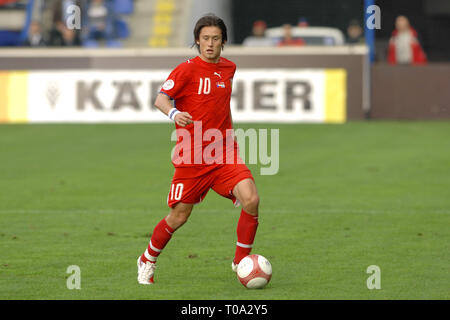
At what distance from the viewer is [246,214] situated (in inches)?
292

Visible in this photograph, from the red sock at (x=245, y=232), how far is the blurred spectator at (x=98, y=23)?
58.9 feet

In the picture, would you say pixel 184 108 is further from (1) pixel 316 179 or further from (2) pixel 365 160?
(2) pixel 365 160

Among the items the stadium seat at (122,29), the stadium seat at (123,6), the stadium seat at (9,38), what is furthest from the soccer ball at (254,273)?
the stadium seat at (9,38)

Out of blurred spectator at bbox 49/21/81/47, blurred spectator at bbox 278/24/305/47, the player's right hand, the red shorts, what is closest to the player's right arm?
the player's right hand

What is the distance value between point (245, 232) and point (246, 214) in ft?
0.54

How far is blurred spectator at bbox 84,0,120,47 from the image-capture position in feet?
83.1

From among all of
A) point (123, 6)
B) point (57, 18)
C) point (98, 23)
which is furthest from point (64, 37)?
point (123, 6)

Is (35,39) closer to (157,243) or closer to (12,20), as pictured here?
(12,20)

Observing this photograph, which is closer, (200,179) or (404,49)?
(200,179)

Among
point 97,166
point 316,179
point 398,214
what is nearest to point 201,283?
point 398,214

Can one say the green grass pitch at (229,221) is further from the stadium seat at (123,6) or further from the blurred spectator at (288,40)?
the stadium seat at (123,6)

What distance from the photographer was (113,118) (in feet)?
72.4

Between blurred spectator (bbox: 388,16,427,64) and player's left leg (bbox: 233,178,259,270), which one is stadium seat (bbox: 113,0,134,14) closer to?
blurred spectator (bbox: 388,16,427,64)

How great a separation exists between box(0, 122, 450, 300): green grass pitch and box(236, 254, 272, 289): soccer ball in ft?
0.26
